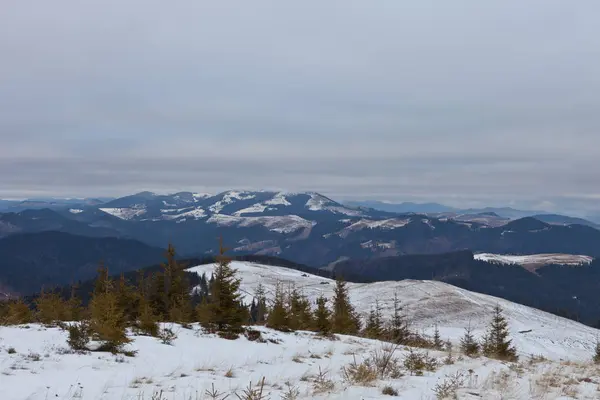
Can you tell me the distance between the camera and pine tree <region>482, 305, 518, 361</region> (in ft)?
56.1

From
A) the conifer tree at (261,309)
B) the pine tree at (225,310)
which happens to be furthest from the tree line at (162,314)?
the conifer tree at (261,309)

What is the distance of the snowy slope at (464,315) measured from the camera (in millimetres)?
108494

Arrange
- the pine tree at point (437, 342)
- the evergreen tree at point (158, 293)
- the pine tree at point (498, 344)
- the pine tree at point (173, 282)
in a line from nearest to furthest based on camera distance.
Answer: the pine tree at point (498, 344), the pine tree at point (437, 342), the pine tree at point (173, 282), the evergreen tree at point (158, 293)

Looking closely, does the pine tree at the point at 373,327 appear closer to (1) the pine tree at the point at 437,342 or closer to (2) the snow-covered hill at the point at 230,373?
(1) the pine tree at the point at 437,342

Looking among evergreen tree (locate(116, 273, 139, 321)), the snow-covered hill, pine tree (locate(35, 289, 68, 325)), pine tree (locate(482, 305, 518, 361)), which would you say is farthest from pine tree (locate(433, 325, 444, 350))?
evergreen tree (locate(116, 273, 139, 321))

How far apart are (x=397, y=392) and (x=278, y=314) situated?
1598cm

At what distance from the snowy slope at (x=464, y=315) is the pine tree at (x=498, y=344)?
45.9 m

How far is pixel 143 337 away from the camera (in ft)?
44.0

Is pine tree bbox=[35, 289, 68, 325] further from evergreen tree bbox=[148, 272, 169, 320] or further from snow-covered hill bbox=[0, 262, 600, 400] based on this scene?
evergreen tree bbox=[148, 272, 169, 320]

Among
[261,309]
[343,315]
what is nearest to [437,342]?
[343,315]

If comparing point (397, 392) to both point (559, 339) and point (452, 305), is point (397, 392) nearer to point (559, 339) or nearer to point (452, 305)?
point (559, 339)

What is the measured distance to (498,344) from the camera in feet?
139

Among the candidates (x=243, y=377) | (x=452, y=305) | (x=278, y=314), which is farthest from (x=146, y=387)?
(x=452, y=305)

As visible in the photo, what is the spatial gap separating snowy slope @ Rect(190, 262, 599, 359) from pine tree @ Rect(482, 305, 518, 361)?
4587cm
